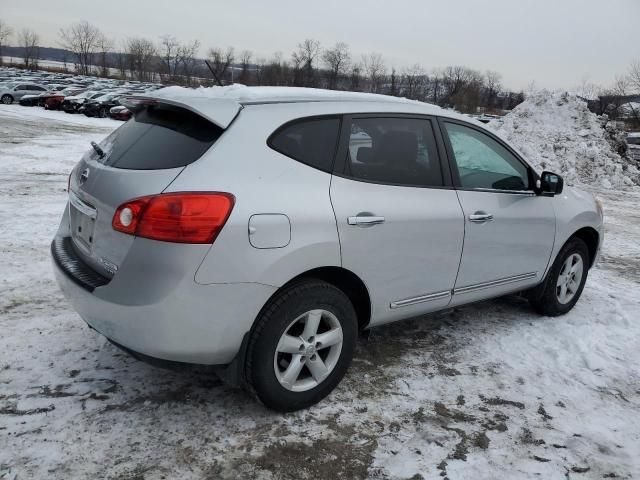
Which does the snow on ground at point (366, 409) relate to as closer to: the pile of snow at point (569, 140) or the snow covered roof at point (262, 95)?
the snow covered roof at point (262, 95)

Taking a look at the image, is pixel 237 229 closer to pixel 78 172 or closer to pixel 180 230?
pixel 180 230

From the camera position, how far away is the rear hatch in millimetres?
2682

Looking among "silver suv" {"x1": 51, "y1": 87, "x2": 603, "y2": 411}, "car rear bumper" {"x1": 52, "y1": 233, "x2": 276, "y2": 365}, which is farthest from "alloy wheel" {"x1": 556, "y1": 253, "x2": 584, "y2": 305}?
"car rear bumper" {"x1": 52, "y1": 233, "x2": 276, "y2": 365}

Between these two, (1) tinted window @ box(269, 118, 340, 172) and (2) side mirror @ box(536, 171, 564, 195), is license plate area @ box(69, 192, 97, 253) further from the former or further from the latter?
(2) side mirror @ box(536, 171, 564, 195)

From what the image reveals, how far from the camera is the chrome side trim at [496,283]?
384cm

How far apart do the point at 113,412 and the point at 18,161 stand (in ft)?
35.5

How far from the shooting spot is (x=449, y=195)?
11.8ft

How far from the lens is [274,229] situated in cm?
270

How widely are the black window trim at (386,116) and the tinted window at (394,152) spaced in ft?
0.06

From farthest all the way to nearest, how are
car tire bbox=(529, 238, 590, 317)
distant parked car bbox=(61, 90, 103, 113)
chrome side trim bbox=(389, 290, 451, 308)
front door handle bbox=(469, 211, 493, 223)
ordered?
distant parked car bbox=(61, 90, 103, 113) < car tire bbox=(529, 238, 590, 317) < front door handle bbox=(469, 211, 493, 223) < chrome side trim bbox=(389, 290, 451, 308)

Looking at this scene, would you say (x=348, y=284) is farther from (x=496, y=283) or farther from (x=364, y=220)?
(x=496, y=283)

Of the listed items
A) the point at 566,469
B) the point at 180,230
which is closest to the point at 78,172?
the point at 180,230

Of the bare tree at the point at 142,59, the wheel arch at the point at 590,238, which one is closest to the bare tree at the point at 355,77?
the bare tree at the point at 142,59

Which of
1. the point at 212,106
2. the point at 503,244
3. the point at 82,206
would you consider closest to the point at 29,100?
the point at 82,206
